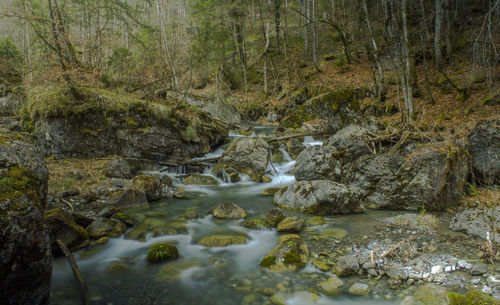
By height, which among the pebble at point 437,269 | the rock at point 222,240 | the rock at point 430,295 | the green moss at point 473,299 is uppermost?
the green moss at point 473,299

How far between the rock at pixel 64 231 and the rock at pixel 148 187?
8.47 feet

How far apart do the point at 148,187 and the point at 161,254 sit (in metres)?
3.51

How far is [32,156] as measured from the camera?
3.03 m

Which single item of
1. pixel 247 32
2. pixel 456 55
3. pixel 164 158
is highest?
pixel 247 32

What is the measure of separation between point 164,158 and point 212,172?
2114mm

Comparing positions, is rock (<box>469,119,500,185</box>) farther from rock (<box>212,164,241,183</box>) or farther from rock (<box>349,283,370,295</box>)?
rock (<box>212,164,241,183</box>)

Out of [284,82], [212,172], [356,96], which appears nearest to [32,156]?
[212,172]

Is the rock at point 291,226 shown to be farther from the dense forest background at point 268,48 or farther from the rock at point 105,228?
the dense forest background at point 268,48

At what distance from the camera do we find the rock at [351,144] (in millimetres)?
8250

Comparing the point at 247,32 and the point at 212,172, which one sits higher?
the point at 247,32

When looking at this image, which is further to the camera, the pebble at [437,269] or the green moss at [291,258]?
the green moss at [291,258]

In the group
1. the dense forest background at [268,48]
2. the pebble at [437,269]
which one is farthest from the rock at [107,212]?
the pebble at [437,269]

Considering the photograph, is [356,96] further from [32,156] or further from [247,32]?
[32,156]

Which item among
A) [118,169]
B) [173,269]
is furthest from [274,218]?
[118,169]
